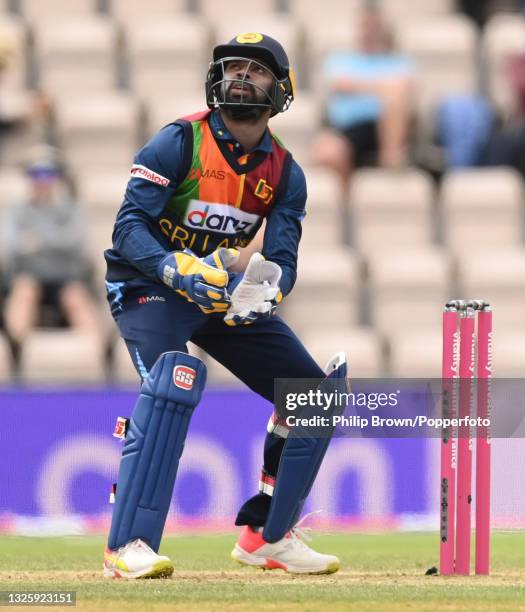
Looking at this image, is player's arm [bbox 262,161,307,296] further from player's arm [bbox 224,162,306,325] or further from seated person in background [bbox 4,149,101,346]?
seated person in background [bbox 4,149,101,346]

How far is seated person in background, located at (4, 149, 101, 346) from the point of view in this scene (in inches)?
355

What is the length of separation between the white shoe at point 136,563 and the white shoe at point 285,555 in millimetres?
589

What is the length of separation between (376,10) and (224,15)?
3.51ft

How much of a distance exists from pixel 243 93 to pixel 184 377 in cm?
100

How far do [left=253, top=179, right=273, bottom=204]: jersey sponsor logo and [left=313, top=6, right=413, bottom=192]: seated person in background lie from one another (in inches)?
180

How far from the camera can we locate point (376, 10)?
10977mm

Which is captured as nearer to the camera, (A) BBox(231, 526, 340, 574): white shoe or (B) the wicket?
(B) the wicket

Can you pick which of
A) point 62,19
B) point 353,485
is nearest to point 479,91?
point 62,19

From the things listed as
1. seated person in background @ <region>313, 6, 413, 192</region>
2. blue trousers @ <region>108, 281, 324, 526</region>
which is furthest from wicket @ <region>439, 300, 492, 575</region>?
seated person in background @ <region>313, 6, 413, 192</region>

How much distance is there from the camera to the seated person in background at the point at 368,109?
1007 cm

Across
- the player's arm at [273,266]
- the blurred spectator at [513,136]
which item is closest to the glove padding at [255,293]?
the player's arm at [273,266]

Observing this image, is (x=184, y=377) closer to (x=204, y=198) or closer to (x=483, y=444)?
(x=204, y=198)

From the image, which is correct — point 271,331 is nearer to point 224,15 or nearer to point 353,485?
point 353,485

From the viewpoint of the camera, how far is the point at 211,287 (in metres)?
5.16
